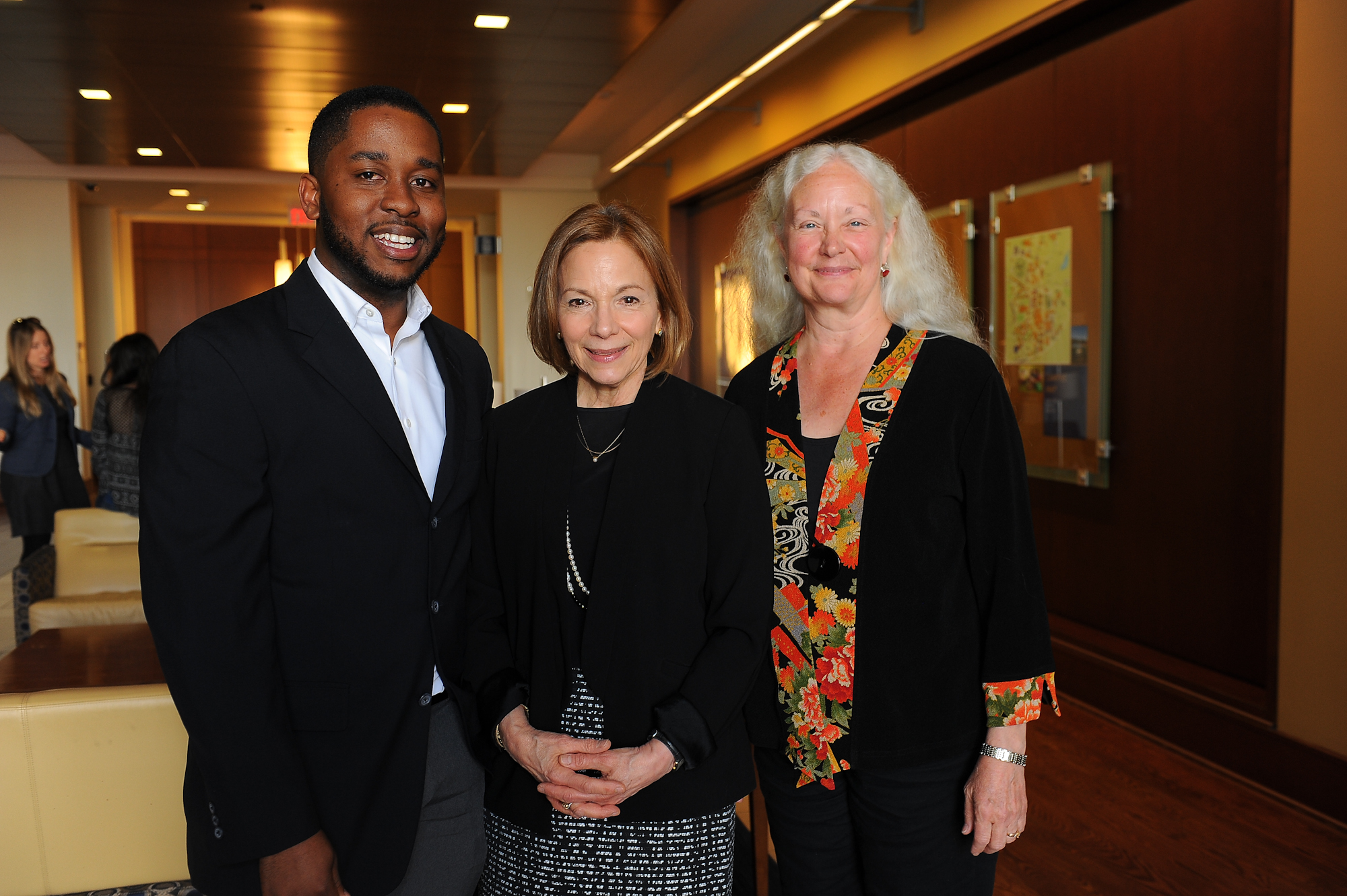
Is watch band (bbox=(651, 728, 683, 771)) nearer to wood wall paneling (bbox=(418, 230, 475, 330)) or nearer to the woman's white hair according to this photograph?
the woman's white hair

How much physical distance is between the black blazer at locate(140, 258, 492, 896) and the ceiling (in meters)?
5.44

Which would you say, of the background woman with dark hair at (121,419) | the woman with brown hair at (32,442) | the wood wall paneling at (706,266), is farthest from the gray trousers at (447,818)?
the wood wall paneling at (706,266)

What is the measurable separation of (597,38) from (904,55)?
240 centimetres

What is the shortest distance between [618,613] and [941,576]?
603 millimetres

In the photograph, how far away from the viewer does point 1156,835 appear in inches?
131

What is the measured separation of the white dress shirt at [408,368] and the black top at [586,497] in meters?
0.26

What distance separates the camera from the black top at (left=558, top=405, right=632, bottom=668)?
5.56 feet

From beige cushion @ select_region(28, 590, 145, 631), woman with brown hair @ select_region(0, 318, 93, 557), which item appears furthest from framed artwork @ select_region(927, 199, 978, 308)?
woman with brown hair @ select_region(0, 318, 93, 557)

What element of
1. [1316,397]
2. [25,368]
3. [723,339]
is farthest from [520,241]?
[1316,397]

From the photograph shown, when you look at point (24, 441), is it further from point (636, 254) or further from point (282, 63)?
point (636, 254)

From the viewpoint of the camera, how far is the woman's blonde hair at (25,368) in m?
6.11

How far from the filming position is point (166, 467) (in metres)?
1.43

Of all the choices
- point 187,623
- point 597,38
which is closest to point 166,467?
point 187,623

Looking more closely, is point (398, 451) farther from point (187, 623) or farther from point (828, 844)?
point (828, 844)
